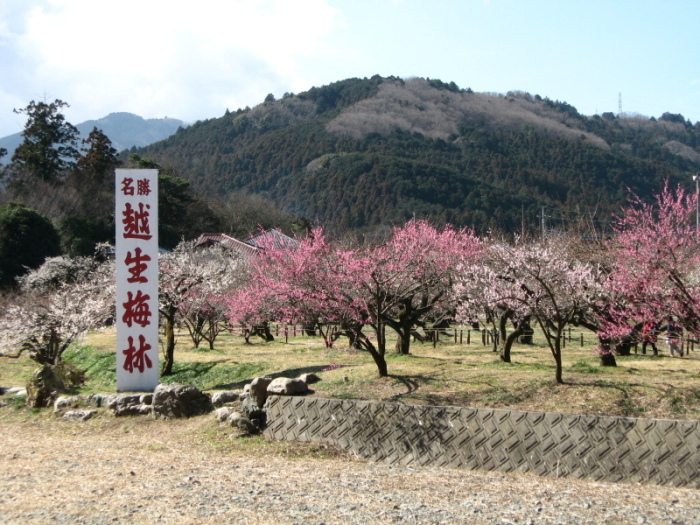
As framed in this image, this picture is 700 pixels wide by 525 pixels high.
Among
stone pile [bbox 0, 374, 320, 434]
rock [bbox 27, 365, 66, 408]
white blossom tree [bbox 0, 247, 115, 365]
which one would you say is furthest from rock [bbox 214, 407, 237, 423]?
white blossom tree [bbox 0, 247, 115, 365]

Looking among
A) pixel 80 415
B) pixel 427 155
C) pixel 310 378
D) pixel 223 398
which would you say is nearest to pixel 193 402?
pixel 223 398

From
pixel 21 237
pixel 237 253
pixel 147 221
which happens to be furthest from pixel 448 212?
pixel 147 221

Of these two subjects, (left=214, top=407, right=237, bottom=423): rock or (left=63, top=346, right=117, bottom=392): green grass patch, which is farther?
(left=63, top=346, right=117, bottom=392): green grass patch

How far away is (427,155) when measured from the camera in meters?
72.5

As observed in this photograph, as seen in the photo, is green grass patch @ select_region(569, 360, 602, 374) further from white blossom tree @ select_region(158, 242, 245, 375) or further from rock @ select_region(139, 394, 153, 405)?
white blossom tree @ select_region(158, 242, 245, 375)

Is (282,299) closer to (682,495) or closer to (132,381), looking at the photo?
(132,381)

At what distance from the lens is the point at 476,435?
25.9 feet

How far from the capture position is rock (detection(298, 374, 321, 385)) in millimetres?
11336

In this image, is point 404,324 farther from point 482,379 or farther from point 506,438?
point 506,438

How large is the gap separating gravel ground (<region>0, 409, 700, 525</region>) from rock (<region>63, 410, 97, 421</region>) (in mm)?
2354

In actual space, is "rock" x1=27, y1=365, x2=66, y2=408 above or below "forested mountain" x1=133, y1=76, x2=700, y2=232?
below

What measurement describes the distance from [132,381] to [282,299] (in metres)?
4.38

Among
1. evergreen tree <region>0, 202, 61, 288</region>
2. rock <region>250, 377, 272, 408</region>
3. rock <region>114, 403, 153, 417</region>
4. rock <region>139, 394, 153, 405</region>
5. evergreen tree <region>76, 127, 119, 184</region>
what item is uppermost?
evergreen tree <region>76, 127, 119, 184</region>

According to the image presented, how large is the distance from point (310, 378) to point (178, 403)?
243cm
